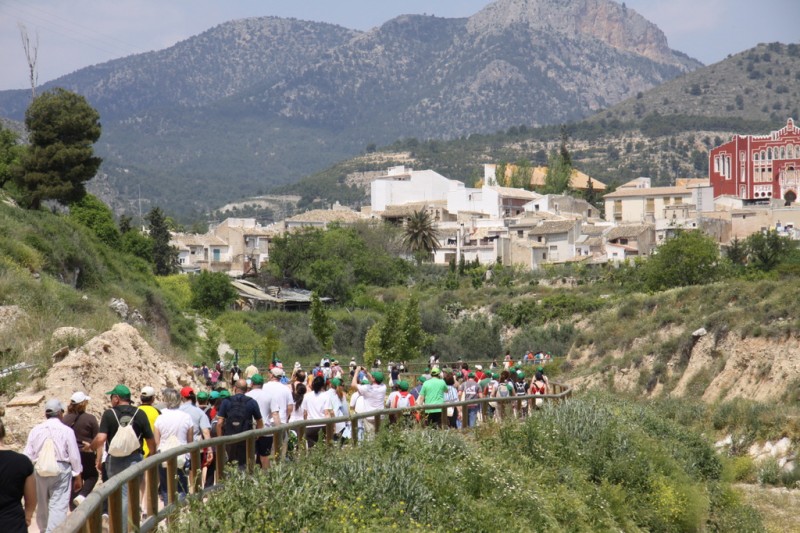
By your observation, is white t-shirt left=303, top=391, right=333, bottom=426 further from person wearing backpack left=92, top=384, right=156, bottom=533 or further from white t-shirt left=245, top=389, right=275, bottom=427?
person wearing backpack left=92, top=384, right=156, bottom=533

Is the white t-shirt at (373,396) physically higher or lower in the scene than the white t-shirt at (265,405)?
lower

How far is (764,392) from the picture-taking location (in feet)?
119

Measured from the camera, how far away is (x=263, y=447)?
12.9 metres

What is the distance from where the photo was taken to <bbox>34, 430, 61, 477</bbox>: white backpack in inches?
425

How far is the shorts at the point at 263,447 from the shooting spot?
12866mm

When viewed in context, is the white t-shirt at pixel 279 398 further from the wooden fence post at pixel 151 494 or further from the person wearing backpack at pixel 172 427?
the wooden fence post at pixel 151 494

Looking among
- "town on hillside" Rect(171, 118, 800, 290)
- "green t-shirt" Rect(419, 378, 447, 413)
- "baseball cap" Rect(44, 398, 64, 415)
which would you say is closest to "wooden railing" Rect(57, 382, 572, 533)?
"baseball cap" Rect(44, 398, 64, 415)

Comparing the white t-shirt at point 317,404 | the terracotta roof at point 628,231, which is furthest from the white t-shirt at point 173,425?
the terracotta roof at point 628,231

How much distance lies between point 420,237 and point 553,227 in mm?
11837

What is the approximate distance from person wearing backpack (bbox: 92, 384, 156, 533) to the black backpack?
55.2 inches

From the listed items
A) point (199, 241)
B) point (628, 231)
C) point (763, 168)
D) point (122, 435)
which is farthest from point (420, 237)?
point (122, 435)

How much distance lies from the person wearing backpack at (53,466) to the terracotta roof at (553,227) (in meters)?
93.0

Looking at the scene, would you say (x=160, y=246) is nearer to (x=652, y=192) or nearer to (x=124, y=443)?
(x=652, y=192)

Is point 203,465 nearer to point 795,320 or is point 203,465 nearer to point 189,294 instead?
point 795,320
